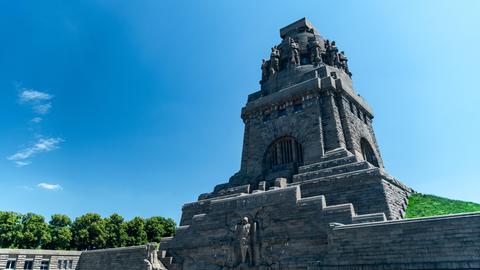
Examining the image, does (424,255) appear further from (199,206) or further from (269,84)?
(269,84)

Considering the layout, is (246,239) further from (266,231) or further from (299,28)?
(299,28)

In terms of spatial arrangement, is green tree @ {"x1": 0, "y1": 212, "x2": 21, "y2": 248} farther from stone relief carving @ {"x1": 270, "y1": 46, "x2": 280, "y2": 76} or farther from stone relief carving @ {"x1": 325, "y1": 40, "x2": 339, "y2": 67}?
stone relief carving @ {"x1": 325, "y1": 40, "x2": 339, "y2": 67}

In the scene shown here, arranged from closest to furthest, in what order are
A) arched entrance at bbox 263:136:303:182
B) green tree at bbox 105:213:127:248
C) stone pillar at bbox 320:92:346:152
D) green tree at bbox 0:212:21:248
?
stone pillar at bbox 320:92:346:152 → arched entrance at bbox 263:136:303:182 → green tree at bbox 0:212:21:248 → green tree at bbox 105:213:127:248

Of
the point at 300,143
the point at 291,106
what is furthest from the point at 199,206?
the point at 291,106

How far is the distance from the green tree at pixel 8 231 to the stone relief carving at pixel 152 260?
23.7 m

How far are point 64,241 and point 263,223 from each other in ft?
106

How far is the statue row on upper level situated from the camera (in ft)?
96.2

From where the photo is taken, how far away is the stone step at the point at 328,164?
65.9 feet

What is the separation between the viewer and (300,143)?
24578mm

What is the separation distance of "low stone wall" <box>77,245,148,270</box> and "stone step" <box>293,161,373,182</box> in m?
11.9

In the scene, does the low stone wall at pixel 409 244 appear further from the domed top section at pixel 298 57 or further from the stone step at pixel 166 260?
the domed top section at pixel 298 57

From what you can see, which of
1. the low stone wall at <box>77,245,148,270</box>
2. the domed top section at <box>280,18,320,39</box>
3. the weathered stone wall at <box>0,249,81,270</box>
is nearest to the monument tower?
the domed top section at <box>280,18,320,39</box>

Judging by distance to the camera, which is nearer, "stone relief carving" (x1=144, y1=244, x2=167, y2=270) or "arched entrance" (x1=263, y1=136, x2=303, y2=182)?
"stone relief carving" (x1=144, y1=244, x2=167, y2=270)

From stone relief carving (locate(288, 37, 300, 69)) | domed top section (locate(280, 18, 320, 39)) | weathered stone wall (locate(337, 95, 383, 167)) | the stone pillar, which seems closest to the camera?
the stone pillar
